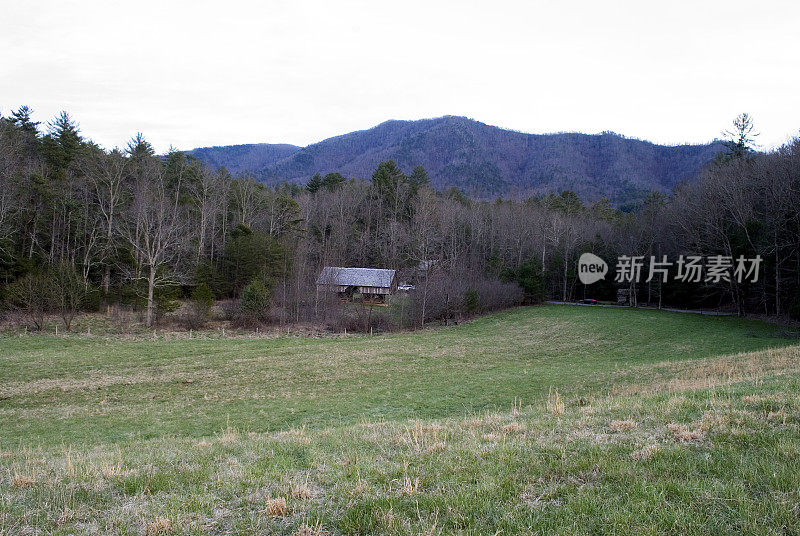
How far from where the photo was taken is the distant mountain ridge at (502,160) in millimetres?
147000

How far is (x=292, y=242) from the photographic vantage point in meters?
53.4

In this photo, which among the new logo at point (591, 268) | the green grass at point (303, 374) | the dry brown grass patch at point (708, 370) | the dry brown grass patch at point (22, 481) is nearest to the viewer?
the dry brown grass patch at point (22, 481)

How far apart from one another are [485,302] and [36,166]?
4507cm

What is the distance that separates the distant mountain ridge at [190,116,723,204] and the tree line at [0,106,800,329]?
243 feet

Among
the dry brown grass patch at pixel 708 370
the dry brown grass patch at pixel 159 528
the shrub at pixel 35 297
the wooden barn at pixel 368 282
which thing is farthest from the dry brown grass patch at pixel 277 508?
the wooden barn at pixel 368 282

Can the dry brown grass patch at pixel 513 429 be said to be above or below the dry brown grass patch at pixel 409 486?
below

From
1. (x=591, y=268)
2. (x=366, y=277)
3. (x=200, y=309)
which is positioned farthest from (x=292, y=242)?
(x=591, y=268)

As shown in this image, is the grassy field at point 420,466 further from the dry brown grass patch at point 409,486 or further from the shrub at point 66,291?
the shrub at point 66,291

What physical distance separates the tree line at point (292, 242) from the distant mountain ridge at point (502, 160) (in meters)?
74.2

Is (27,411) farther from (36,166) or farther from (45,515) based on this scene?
(36,166)

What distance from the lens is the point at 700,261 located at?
4094 cm

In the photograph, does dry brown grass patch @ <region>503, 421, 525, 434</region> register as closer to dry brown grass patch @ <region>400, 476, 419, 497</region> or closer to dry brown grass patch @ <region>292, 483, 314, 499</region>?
dry brown grass patch @ <region>400, 476, 419, 497</region>

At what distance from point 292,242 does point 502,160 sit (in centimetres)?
14384

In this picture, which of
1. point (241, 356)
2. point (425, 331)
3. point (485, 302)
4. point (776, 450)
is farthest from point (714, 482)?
point (485, 302)
